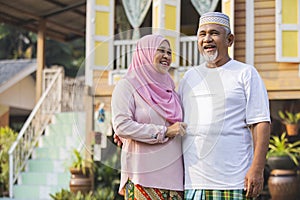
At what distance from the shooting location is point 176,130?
2432 millimetres

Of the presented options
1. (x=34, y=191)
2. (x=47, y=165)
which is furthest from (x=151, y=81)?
(x=47, y=165)

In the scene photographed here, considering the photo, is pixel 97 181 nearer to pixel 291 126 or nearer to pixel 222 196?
pixel 291 126

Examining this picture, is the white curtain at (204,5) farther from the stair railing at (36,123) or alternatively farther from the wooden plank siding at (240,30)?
the stair railing at (36,123)

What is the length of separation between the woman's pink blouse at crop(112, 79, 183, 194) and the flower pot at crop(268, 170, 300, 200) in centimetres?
420

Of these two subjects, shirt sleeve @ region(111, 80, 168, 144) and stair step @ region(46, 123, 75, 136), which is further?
stair step @ region(46, 123, 75, 136)

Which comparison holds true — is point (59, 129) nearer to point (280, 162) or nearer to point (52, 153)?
point (52, 153)

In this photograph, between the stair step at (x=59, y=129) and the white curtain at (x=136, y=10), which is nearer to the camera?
the white curtain at (x=136, y=10)

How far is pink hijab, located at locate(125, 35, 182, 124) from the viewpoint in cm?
245

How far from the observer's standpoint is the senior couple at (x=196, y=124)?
2414mm

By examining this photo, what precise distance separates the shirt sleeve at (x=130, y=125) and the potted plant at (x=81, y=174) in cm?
453

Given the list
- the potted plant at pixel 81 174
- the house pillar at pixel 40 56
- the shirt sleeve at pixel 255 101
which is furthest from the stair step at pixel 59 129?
the shirt sleeve at pixel 255 101

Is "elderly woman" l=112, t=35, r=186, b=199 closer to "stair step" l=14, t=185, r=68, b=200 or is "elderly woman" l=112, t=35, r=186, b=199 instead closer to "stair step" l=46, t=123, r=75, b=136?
"stair step" l=14, t=185, r=68, b=200

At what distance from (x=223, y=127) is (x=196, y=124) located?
0.42ft

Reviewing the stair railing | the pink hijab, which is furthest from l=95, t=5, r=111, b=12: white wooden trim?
the pink hijab
